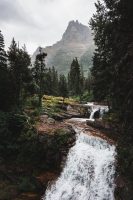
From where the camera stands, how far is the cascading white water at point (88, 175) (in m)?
23.4

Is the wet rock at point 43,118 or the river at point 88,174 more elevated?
the wet rock at point 43,118

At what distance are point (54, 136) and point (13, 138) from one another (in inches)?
161

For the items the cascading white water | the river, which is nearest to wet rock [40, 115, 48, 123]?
the river

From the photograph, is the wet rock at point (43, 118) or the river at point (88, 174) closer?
the river at point (88, 174)

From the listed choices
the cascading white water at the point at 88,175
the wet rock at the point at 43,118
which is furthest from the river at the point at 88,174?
the wet rock at the point at 43,118

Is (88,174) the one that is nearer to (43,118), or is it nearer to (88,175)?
(88,175)

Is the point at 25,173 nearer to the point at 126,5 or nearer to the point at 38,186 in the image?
the point at 38,186

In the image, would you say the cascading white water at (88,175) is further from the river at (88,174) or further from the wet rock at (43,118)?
the wet rock at (43,118)

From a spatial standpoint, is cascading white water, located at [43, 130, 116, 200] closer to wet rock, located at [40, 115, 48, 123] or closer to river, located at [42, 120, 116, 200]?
river, located at [42, 120, 116, 200]

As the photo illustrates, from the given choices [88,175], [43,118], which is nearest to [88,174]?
[88,175]

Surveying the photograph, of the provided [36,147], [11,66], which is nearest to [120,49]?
[36,147]

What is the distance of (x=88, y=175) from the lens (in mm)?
24703

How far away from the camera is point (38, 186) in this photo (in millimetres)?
24641

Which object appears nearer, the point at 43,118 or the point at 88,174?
the point at 88,174
